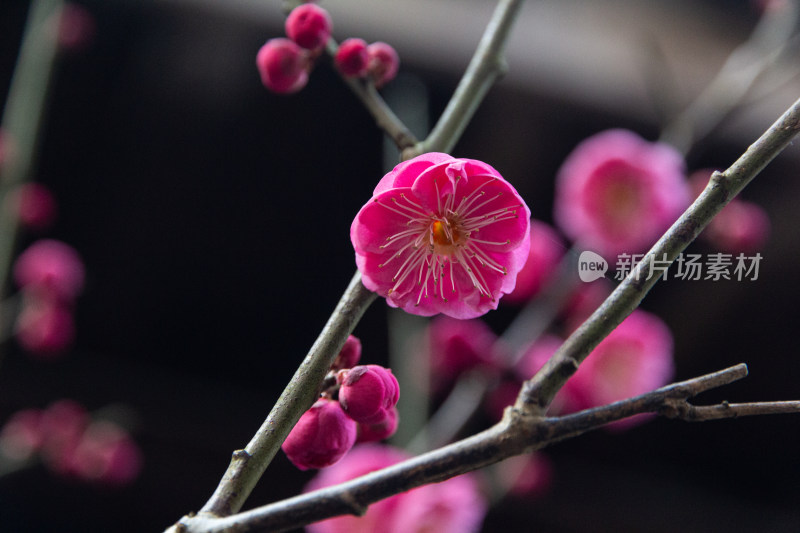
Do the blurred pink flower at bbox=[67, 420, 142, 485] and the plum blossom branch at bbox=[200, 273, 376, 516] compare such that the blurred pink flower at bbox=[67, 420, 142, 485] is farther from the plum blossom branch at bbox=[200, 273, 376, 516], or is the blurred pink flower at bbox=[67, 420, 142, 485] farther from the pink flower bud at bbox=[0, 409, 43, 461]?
the plum blossom branch at bbox=[200, 273, 376, 516]

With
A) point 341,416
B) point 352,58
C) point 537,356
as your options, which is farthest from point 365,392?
point 537,356

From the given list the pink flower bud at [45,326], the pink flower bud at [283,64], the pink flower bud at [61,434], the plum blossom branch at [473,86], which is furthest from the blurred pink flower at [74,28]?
the plum blossom branch at [473,86]

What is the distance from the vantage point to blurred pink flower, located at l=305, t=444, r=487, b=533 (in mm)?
606

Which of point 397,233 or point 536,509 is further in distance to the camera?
point 536,509

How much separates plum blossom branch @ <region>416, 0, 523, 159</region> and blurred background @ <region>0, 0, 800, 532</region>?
15.9 inches

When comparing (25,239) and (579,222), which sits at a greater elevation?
(579,222)

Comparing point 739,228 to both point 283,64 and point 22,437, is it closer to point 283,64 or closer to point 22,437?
point 283,64

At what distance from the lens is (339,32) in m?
1.01

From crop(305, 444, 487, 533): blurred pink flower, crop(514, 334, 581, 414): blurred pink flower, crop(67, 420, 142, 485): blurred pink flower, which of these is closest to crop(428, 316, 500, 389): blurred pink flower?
crop(514, 334, 581, 414): blurred pink flower

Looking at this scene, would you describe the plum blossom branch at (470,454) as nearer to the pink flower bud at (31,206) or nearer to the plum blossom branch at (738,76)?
the plum blossom branch at (738,76)

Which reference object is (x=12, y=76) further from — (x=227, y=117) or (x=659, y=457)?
(x=659, y=457)

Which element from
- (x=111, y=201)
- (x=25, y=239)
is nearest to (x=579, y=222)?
(x=111, y=201)

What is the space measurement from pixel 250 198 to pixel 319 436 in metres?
0.79

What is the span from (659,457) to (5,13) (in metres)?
1.39
